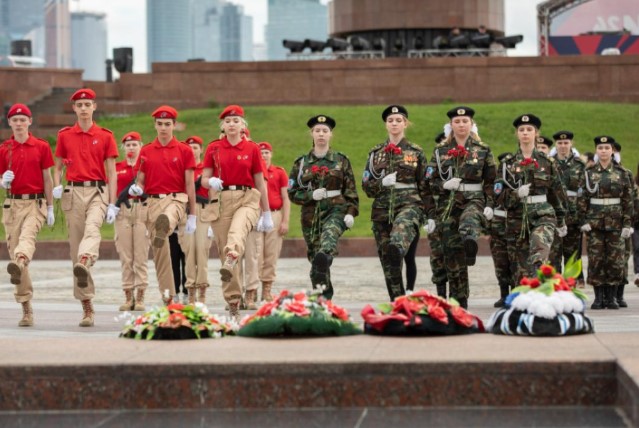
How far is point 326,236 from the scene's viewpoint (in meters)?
13.1

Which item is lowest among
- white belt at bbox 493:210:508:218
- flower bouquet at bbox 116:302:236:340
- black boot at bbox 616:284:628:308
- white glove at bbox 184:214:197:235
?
black boot at bbox 616:284:628:308

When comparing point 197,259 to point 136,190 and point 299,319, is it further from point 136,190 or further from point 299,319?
point 299,319

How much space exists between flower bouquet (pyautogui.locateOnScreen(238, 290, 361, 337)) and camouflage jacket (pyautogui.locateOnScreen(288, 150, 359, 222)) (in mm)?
3579

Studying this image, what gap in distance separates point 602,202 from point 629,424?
24.8 ft

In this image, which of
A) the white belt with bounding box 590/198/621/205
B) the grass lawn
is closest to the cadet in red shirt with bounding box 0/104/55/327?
the white belt with bounding box 590/198/621/205

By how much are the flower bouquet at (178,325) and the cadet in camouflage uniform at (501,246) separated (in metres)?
4.53

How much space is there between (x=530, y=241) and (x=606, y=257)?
197 cm

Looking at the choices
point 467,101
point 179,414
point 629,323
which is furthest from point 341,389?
point 467,101

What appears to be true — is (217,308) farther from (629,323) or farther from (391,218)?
(629,323)

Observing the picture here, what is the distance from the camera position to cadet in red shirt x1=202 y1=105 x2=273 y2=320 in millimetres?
13172

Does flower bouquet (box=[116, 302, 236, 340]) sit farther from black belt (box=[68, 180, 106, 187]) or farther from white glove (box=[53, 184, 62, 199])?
white glove (box=[53, 184, 62, 199])

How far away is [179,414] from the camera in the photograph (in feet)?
28.1

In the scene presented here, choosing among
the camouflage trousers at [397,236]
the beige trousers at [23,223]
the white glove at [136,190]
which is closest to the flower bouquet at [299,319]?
the camouflage trousers at [397,236]

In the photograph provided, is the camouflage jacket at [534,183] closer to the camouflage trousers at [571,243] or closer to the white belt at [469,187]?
the white belt at [469,187]
